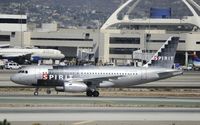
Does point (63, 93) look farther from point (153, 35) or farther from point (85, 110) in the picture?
point (153, 35)

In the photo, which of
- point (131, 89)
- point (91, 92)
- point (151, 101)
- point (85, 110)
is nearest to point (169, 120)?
point (85, 110)

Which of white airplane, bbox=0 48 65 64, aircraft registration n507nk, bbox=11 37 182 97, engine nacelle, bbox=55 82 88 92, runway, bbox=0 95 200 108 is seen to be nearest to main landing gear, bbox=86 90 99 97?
aircraft registration n507nk, bbox=11 37 182 97

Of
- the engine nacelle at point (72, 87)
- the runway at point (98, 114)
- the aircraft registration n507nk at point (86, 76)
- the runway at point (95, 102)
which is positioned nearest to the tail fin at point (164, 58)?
the aircraft registration n507nk at point (86, 76)

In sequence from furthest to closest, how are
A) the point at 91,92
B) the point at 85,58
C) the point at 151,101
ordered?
the point at 85,58 → the point at 91,92 → the point at 151,101

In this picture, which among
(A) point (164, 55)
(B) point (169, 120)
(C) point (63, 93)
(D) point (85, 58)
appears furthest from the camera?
(D) point (85, 58)

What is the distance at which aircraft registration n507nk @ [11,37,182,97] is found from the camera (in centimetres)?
7200

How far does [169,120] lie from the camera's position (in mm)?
47500

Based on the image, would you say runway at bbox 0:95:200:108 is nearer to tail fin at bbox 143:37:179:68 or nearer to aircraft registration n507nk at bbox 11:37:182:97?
aircraft registration n507nk at bbox 11:37:182:97

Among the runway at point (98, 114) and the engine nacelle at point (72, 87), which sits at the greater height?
the engine nacelle at point (72, 87)

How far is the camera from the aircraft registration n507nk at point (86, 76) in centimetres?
7200

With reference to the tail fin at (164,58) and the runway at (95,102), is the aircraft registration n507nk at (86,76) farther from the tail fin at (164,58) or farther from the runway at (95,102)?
the runway at (95,102)

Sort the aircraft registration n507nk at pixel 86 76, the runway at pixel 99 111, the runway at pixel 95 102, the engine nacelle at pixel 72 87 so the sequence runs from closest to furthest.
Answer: the runway at pixel 99 111 → the runway at pixel 95 102 → the engine nacelle at pixel 72 87 → the aircraft registration n507nk at pixel 86 76

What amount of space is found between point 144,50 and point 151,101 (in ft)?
424

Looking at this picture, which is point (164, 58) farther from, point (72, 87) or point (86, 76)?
point (72, 87)
